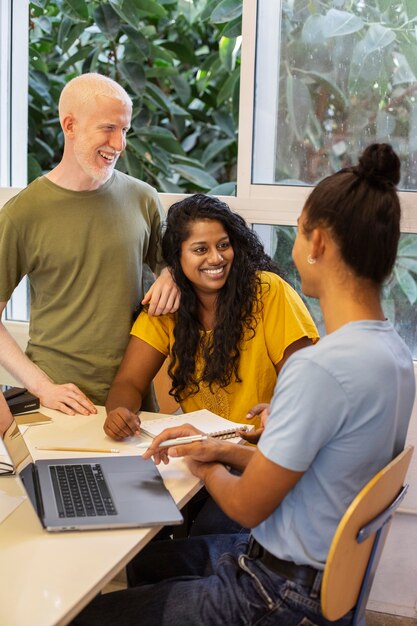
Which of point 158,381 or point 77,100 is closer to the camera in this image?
point 77,100

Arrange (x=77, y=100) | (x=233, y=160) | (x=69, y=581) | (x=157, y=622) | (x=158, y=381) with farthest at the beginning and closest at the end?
(x=233, y=160) < (x=158, y=381) < (x=77, y=100) < (x=157, y=622) < (x=69, y=581)

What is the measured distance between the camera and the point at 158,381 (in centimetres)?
249

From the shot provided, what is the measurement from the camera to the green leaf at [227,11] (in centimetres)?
294

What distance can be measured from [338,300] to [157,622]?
63 centimetres

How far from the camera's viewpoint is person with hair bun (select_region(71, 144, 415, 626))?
50.7 inches

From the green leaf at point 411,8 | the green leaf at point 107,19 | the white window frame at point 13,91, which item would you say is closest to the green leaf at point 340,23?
the green leaf at point 411,8

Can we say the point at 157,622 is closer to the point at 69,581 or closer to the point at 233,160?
the point at 69,581

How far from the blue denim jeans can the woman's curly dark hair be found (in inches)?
26.8

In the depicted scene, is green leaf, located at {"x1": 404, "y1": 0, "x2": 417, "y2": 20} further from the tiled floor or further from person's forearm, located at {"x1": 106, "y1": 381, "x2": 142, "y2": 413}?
the tiled floor

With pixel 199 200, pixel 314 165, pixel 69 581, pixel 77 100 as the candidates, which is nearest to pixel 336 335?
pixel 69 581

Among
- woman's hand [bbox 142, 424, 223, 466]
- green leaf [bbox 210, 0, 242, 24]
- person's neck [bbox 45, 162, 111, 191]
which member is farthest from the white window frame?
woman's hand [bbox 142, 424, 223, 466]

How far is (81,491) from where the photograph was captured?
5.27ft

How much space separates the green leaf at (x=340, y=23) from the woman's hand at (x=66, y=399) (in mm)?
1345

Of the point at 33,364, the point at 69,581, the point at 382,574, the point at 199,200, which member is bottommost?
the point at 382,574
